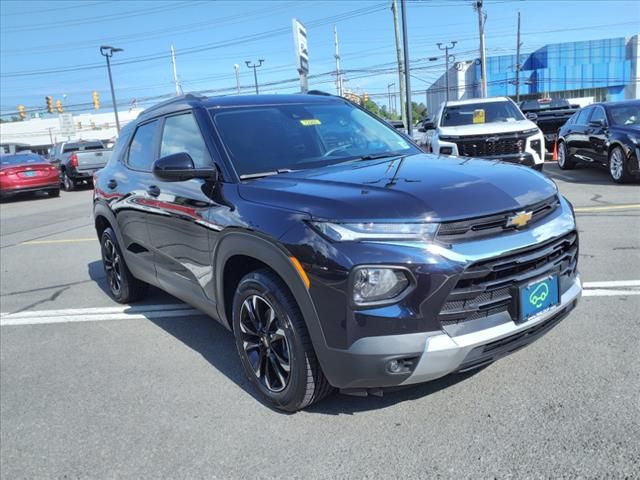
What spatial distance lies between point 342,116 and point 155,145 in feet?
5.05

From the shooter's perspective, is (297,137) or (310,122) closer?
(297,137)

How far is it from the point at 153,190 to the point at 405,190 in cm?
225

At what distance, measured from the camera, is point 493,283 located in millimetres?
2613

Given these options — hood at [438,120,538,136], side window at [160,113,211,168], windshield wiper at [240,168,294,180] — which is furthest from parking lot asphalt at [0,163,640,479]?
hood at [438,120,538,136]

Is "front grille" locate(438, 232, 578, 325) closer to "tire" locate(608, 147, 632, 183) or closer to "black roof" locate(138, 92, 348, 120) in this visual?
"black roof" locate(138, 92, 348, 120)

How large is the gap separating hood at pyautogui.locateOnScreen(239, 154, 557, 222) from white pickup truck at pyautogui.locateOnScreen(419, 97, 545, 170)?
6.64 meters

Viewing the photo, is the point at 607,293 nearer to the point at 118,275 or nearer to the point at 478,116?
the point at 118,275

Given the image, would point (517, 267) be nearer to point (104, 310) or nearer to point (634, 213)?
point (104, 310)

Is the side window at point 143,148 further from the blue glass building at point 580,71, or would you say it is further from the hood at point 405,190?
the blue glass building at point 580,71

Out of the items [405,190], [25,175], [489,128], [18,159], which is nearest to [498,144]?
[489,128]

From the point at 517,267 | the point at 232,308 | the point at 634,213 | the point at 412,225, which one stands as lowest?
the point at 634,213

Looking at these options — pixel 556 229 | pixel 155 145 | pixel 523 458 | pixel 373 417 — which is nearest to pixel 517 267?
pixel 556 229

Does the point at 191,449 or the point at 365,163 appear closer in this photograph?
the point at 191,449

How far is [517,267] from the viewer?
2691 mm
